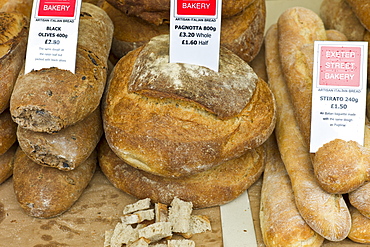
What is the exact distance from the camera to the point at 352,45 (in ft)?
6.33

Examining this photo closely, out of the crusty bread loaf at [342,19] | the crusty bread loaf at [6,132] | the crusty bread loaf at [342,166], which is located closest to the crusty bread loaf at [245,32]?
the crusty bread loaf at [342,19]

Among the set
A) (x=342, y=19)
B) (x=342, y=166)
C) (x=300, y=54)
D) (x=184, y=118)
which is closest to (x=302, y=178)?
(x=342, y=166)

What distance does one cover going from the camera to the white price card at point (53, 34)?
196 centimetres

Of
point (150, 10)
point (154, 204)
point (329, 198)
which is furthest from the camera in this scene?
point (150, 10)

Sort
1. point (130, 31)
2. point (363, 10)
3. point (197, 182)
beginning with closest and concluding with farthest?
point (197, 182) → point (363, 10) → point (130, 31)

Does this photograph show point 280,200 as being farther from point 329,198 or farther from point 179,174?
point 179,174

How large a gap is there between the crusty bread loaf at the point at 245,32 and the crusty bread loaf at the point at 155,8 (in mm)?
89

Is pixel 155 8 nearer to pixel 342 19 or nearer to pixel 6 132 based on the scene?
pixel 6 132

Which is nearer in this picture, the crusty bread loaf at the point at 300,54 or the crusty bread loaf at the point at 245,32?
the crusty bread loaf at the point at 300,54

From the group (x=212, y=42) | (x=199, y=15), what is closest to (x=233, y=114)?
(x=212, y=42)

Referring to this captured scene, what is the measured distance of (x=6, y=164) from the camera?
2.23 metres

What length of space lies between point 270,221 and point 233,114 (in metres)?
0.49

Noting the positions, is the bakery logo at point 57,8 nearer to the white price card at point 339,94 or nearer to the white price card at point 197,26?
the white price card at point 197,26

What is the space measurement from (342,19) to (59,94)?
1.80 meters
